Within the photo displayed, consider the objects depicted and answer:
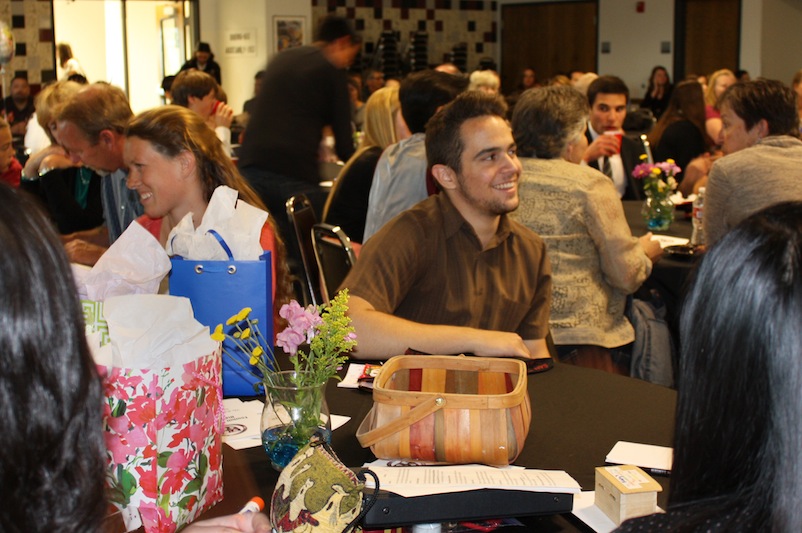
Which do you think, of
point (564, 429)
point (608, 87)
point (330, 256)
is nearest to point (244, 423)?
point (564, 429)

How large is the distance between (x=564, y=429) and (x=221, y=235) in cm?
77

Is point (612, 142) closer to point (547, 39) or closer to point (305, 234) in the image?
point (305, 234)

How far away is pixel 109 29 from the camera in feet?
45.5

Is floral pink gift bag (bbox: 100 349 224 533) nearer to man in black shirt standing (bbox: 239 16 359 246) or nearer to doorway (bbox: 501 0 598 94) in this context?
man in black shirt standing (bbox: 239 16 359 246)

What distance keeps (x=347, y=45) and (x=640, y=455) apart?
3905 millimetres

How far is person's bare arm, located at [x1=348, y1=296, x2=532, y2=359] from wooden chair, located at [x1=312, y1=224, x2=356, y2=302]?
895 millimetres

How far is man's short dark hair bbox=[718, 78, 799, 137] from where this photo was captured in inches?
149

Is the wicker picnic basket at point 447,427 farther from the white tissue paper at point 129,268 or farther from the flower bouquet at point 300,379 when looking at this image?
the white tissue paper at point 129,268

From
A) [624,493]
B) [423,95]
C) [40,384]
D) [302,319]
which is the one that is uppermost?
[423,95]

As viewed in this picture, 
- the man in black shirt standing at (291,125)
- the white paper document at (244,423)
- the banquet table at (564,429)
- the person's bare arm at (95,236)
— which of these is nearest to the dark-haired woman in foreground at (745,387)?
the banquet table at (564,429)

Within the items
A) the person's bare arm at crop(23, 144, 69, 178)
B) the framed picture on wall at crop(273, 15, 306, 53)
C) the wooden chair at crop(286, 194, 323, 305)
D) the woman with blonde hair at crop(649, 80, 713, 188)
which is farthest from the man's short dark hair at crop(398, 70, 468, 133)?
the framed picture on wall at crop(273, 15, 306, 53)

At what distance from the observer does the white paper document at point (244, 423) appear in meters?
1.68

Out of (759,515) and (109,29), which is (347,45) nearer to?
(759,515)

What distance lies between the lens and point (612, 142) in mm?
5484
